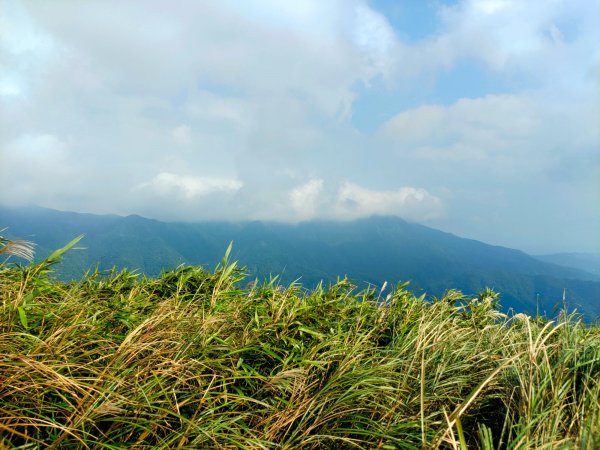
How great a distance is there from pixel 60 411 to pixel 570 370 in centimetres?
429

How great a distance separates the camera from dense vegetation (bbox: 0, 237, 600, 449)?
2895 millimetres

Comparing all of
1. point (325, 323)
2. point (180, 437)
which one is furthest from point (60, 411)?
point (325, 323)

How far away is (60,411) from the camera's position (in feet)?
9.68

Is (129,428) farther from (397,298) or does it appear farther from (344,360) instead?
(397,298)

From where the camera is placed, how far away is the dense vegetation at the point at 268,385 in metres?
2.89

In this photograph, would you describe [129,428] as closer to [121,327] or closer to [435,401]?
[121,327]

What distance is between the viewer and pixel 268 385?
379 cm

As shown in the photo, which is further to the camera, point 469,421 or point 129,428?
point 469,421

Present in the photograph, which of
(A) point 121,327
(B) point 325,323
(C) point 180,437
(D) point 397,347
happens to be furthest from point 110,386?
(D) point 397,347

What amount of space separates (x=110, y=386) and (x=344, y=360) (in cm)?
222

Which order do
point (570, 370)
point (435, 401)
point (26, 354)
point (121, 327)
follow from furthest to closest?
point (121, 327) < point (435, 401) < point (570, 370) < point (26, 354)

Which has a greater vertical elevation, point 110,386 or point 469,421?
point 110,386

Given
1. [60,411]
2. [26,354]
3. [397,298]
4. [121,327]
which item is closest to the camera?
[60,411]

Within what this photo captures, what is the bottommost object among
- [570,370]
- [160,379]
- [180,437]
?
[180,437]
